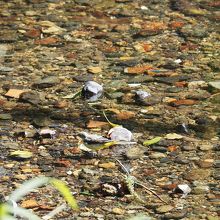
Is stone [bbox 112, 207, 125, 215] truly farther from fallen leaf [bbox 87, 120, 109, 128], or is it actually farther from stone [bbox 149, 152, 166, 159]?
fallen leaf [bbox 87, 120, 109, 128]

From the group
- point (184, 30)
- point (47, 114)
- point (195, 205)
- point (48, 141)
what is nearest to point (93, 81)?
point (47, 114)

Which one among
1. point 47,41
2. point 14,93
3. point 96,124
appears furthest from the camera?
point 47,41

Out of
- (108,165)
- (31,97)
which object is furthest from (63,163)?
(31,97)

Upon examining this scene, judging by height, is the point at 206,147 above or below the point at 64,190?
below

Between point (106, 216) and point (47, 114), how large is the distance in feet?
3.43

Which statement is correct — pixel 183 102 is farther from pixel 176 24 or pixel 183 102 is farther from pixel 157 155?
pixel 176 24

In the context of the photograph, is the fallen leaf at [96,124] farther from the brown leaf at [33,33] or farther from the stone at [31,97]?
the brown leaf at [33,33]

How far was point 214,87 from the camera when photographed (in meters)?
4.10

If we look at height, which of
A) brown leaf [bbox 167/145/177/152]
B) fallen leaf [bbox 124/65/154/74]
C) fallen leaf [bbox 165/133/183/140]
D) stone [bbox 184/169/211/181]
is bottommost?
fallen leaf [bbox 124/65/154/74]

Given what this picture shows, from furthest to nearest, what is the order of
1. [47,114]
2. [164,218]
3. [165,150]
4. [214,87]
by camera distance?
1. [214,87]
2. [47,114]
3. [165,150]
4. [164,218]

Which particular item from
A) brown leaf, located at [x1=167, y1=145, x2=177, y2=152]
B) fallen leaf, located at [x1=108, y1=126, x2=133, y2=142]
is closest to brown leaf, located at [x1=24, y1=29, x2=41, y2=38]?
fallen leaf, located at [x1=108, y1=126, x2=133, y2=142]

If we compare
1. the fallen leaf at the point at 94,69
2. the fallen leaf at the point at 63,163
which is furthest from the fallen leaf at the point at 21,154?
the fallen leaf at the point at 94,69

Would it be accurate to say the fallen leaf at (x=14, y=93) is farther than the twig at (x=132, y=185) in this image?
Yes

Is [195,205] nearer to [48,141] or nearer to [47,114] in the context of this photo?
[48,141]
